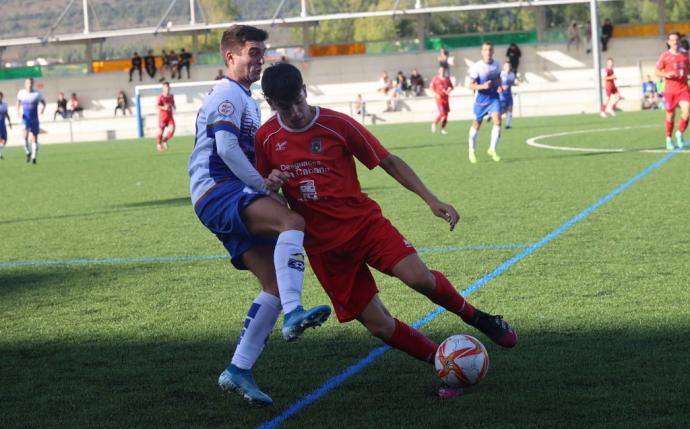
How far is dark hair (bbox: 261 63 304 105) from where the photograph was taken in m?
4.91

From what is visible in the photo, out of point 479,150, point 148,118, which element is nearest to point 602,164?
point 479,150

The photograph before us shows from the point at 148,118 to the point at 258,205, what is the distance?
140ft

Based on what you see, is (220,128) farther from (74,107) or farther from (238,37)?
(74,107)

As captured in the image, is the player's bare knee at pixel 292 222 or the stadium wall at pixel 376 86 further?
the stadium wall at pixel 376 86

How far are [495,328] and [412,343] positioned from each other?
0.43 metres

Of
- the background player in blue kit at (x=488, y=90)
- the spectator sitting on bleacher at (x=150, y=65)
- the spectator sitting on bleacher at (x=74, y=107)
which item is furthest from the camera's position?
the spectator sitting on bleacher at (x=150, y=65)

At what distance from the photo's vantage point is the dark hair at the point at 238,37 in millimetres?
5363

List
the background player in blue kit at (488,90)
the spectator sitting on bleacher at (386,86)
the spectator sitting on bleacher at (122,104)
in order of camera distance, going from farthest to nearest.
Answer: the spectator sitting on bleacher at (122,104) → the spectator sitting on bleacher at (386,86) → the background player in blue kit at (488,90)

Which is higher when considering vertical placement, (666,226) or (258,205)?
(258,205)

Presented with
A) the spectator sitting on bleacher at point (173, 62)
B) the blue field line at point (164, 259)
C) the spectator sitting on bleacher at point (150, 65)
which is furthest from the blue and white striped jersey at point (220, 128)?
the spectator sitting on bleacher at point (150, 65)

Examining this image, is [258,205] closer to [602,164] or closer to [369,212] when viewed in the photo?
[369,212]

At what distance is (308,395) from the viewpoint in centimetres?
521

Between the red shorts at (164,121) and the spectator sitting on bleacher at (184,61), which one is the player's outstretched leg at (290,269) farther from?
the spectator sitting on bleacher at (184,61)

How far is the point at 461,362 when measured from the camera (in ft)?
16.8
